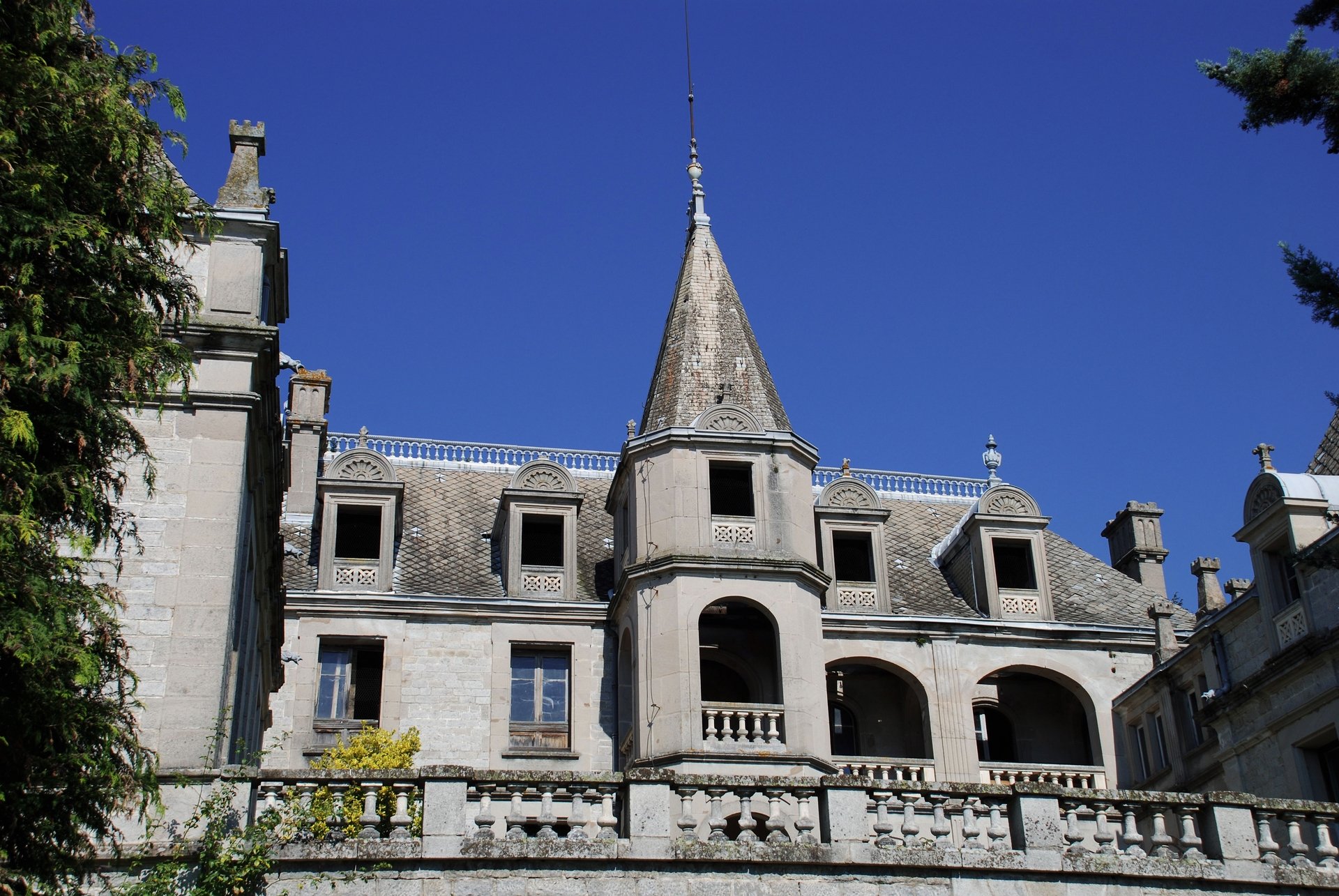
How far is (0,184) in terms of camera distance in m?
13.4

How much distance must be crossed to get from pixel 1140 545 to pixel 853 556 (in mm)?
6982

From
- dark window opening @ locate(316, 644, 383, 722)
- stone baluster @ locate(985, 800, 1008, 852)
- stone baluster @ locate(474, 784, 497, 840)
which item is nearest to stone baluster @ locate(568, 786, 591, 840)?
stone baluster @ locate(474, 784, 497, 840)

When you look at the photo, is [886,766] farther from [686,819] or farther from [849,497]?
[686,819]

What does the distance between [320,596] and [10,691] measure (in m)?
18.6

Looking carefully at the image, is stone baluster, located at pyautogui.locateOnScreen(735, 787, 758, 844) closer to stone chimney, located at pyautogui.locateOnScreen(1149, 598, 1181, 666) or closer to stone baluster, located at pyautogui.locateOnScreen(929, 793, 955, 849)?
stone baluster, located at pyautogui.locateOnScreen(929, 793, 955, 849)

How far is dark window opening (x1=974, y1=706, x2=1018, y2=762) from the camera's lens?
34.0m

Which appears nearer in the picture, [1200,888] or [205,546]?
[1200,888]

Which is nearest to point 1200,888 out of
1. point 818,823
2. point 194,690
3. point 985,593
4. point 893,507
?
point 818,823

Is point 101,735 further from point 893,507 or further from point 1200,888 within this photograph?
point 893,507

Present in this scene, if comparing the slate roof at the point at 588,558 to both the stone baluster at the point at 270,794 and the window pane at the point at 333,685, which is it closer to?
the window pane at the point at 333,685

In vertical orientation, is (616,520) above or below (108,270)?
above

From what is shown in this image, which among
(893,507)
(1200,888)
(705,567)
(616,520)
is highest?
(893,507)

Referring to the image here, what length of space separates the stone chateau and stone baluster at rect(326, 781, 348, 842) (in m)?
0.06

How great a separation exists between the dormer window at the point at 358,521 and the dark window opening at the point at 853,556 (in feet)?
28.2
